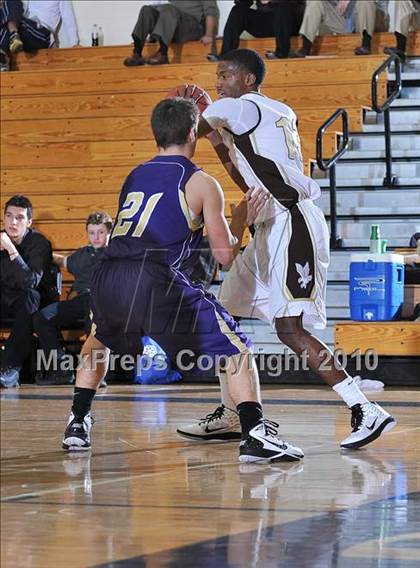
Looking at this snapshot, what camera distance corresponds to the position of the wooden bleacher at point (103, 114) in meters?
10.3

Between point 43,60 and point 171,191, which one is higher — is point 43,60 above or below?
above

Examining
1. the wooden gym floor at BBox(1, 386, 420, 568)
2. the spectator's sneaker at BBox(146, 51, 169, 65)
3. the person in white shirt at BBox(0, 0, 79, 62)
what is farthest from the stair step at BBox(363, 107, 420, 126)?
the wooden gym floor at BBox(1, 386, 420, 568)

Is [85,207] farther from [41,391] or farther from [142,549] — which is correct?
[142,549]

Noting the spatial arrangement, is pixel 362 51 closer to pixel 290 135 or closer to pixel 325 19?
pixel 325 19

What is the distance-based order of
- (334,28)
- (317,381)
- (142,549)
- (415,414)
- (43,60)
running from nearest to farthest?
(142,549)
(415,414)
(317,381)
(334,28)
(43,60)

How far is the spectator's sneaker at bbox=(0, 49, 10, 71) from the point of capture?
12273 millimetres

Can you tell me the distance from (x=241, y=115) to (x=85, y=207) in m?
5.62

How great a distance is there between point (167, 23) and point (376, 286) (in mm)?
4612

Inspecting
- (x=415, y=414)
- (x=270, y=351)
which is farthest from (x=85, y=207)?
(x=415, y=414)

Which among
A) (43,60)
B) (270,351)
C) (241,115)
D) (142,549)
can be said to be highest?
(43,60)

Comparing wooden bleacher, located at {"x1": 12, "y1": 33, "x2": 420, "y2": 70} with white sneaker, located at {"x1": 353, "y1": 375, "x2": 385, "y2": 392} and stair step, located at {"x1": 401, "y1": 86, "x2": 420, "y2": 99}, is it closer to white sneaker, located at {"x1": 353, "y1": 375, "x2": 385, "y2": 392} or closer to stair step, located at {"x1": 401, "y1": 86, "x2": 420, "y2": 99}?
stair step, located at {"x1": 401, "y1": 86, "x2": 420, "y2": 99}

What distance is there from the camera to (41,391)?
770 cm

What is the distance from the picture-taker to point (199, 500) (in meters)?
3.46

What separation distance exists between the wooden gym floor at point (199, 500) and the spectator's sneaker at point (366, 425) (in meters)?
0.07
